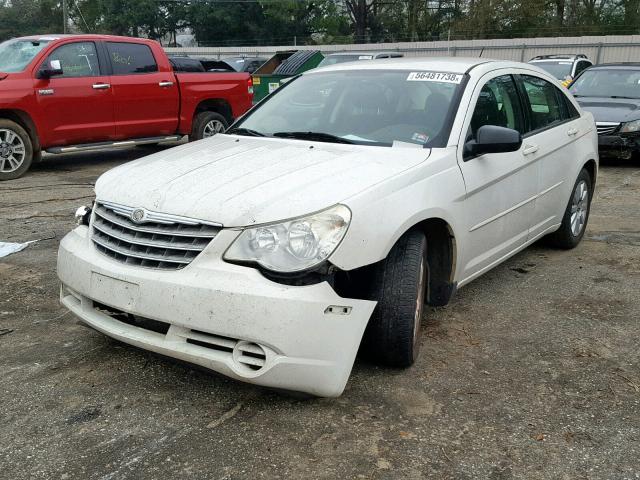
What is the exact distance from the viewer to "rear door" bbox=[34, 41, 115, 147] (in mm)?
8758

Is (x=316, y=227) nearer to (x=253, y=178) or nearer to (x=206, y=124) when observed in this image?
(x=253, y=178)

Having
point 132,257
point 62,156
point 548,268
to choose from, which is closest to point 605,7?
point 62,156

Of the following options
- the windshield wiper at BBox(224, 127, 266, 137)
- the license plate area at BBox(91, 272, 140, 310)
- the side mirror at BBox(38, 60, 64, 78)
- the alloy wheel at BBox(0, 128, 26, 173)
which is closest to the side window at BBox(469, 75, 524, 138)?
the windshield wiper at BBox(224, 127, 266, 137)

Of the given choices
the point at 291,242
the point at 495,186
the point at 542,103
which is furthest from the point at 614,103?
the point at 291,242

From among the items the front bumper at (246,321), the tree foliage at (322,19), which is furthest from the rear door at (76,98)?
the tree foliage at (322,19)

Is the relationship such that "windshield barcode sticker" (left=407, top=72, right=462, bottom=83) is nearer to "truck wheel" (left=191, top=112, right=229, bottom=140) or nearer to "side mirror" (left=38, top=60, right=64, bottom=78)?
"side mirror" (left=38, top=60, right=64, bottom=78)

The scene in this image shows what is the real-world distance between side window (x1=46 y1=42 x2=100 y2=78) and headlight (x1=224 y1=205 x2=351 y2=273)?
23.3ft

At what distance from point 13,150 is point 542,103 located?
661 cm

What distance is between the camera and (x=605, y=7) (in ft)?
140

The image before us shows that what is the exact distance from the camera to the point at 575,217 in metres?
5.54

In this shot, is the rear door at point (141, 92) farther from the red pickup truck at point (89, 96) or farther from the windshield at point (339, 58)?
the windshield at point (339, 58)

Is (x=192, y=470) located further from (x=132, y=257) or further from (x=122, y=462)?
(x=132, y=257)

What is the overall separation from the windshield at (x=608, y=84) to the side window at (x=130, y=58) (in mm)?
6855

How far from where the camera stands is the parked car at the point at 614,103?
9.56m
